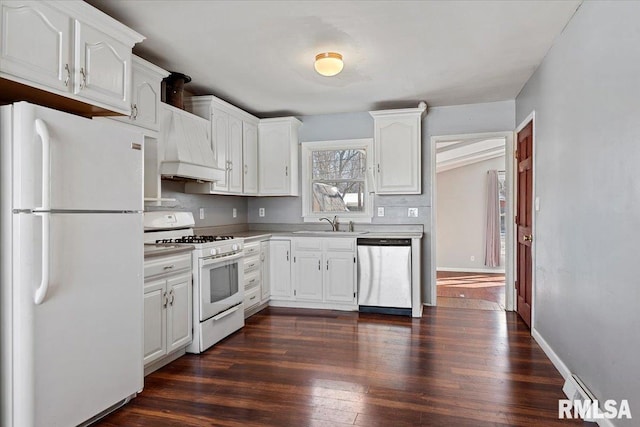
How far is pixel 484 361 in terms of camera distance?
2992 mm

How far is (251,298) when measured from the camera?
167 inches

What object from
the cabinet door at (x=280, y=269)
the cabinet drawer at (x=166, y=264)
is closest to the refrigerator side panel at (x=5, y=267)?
the cabinet drawer at (x=166, y=264)

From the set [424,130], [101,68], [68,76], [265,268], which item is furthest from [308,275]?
[68,76]

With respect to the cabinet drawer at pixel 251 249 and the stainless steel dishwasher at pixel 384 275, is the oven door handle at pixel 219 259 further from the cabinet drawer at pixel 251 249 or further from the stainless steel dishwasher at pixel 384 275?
the stainless steel dishwasher at pixel 384 275

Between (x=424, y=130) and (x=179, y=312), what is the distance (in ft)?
11.3

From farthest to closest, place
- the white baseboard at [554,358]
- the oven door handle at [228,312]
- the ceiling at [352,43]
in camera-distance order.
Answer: the oven door handle at [228,312] → the ceiling at [352,43] → the white baseboard at [554,358]

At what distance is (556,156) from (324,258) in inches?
98.3

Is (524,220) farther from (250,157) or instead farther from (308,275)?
(250,157)

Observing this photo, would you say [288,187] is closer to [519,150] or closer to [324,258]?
[324,258]

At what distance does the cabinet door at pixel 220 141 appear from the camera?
160 inches

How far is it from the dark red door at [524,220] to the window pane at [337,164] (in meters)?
1.80

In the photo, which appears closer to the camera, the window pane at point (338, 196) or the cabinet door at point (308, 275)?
the cabinet door at point (308, 275)

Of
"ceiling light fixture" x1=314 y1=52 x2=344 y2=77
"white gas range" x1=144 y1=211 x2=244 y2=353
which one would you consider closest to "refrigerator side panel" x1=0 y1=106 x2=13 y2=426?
"white gas range" x1=144 y1=211 x2=244 y2=353

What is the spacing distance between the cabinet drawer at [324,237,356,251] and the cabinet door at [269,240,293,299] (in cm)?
47
